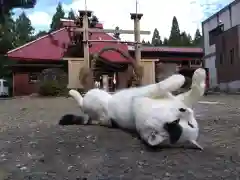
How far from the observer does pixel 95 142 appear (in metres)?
3.64

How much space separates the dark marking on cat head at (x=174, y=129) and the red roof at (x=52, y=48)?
20704 millimetres

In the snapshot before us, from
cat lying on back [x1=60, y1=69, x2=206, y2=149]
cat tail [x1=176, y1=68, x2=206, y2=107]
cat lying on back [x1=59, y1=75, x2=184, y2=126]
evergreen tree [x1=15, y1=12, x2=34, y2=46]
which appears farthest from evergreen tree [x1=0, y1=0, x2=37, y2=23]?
evergreen tree [x1=15, y1=12, x2=34, y2=46]

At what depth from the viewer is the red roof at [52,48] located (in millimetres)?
24188

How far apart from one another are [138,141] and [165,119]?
0.52m

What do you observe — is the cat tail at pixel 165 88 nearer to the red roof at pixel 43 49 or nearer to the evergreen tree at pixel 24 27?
the red roof at pixel 43 49

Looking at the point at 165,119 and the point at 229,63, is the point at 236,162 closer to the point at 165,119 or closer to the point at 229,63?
the point at 165,119

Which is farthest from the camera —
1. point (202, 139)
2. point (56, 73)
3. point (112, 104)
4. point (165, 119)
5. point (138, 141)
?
point (56, 73)

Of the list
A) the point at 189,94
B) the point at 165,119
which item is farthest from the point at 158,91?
the point at 165,119

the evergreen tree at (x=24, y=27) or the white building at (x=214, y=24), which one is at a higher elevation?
the evergreen tree at (x=24, y=27)

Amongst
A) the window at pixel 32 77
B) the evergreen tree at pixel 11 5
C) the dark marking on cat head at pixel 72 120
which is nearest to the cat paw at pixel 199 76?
the dark marking on cat head at pixel 72 120

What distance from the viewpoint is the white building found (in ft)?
95.6

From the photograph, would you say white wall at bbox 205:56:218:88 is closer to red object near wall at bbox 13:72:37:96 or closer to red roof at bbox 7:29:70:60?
red roof at bbox 7:29:70:60

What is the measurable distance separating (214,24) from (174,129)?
31.9 metres

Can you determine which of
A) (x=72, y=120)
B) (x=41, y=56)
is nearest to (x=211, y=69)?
(x=41, y=56)
